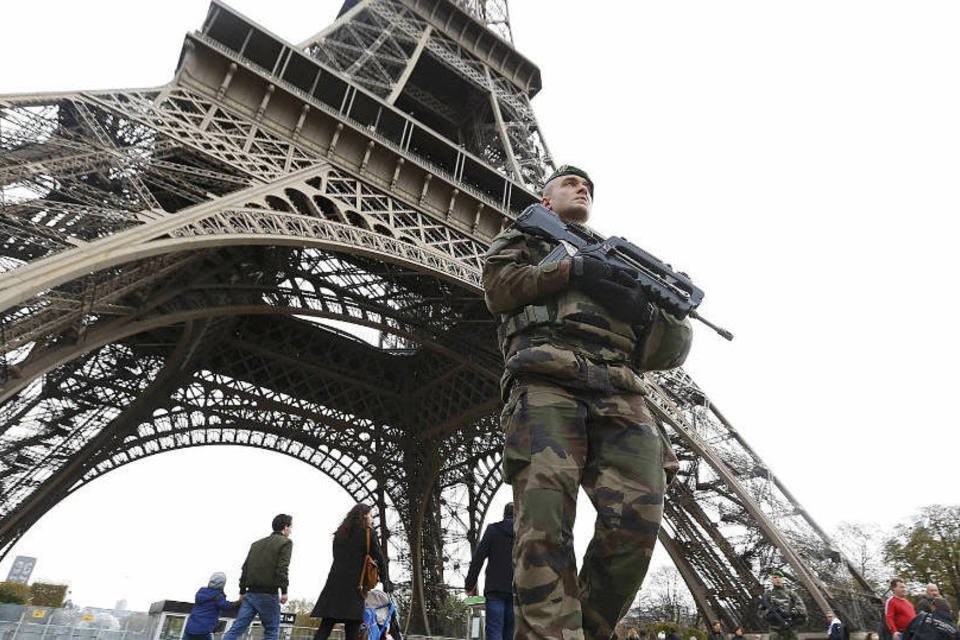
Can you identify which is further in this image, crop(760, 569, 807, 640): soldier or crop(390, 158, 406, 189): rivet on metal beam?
crop(390, 158, 406, 189): rivet on metal beam

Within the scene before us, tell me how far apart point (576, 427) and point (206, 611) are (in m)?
4.60

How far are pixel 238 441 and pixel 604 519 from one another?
21156 mm

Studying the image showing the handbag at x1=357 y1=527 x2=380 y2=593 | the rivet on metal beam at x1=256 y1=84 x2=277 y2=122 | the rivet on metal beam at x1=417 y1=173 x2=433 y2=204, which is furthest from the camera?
the rivet on metal beam at x1=417 y1=173 x2=433 y2=204

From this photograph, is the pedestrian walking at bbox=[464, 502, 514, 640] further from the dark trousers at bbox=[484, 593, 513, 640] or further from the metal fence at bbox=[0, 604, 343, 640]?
the metal fence at bbox=[0, 604, 343, 640]

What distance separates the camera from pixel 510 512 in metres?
4.89

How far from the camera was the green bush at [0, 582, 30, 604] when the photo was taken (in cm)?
2985

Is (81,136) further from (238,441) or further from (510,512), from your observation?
(238,441)

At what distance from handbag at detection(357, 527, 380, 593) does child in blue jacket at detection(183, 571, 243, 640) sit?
4.94 ft

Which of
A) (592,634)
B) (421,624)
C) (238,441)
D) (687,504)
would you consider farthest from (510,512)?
(421,624)

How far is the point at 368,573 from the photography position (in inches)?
182

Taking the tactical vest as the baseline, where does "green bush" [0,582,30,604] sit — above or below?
below

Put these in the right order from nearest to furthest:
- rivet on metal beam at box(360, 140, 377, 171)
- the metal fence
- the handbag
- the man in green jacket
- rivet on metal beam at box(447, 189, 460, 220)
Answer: the handbag
the man in green jacket
the metal fence
rivet on metal beam at box(360, 140, 377, 171)
rivet on metal beam at box(447, 189, 460, 220)

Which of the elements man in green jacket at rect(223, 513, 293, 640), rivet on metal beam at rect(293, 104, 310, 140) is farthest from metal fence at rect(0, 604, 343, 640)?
rivet on metal beam at rect(293, 104, 310, 140)

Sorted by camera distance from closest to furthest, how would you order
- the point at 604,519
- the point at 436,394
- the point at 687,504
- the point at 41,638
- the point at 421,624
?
the point at 604,519 → the point at 41,638 → the point at 687,504 → the point at 436,394 → the point at 421,624
